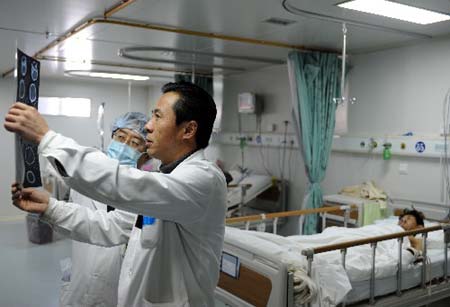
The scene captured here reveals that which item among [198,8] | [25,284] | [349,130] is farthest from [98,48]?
[349,130]

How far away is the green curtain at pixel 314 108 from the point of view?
4043 mm

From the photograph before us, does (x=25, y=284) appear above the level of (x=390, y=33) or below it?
below

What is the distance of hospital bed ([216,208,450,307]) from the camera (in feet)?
7.23

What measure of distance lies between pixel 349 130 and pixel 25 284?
11.5 feet

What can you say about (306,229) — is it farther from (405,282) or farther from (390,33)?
(390,33)

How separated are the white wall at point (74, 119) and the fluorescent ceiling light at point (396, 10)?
19.4ft

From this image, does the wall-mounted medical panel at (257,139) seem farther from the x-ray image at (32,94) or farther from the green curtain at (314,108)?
the x-ray image at (32,94)

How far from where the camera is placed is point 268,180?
17.1ft

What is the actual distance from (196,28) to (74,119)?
4903 millimetres

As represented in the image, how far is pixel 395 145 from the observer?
3.96 meters

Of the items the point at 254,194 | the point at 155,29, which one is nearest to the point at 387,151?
the point at 254,194

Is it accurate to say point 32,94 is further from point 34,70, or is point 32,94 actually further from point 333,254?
→ point 333,254

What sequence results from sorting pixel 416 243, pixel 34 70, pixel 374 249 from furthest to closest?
pixel 416 243 → pixel 374 249 → pixel 34 70

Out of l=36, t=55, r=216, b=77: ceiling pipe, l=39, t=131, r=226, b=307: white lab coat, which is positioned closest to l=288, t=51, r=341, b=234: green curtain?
l=36, t=55, r=216, b=77: ceiling pipe
